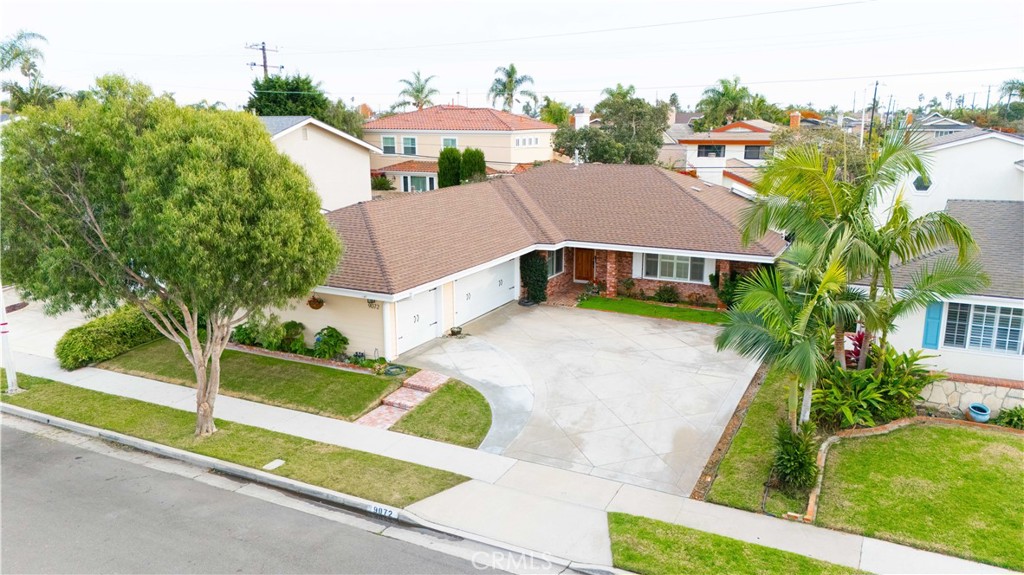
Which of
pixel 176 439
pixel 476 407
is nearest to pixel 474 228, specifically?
pixel 476 407

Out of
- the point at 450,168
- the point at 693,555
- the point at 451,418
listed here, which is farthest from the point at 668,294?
the point at 450,168

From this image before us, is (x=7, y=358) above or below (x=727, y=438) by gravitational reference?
above

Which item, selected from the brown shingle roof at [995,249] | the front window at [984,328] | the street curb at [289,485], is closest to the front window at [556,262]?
the brown shingle roof at [995,249]

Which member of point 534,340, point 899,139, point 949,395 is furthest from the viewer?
point 534,340

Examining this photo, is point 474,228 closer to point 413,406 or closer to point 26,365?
point 413,406

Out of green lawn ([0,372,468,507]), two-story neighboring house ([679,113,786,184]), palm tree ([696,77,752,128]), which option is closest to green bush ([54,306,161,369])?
green lawn ([0,372,468,507])

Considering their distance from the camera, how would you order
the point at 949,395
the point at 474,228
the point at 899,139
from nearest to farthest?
the point at 899,139, the point at 949,395, the point at 474,228

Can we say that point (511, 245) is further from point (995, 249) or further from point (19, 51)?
point (19, 51)

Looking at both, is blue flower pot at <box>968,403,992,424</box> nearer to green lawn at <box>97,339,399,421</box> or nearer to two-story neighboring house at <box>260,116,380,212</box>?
green lawn at <box>97,339,399,421</box>
